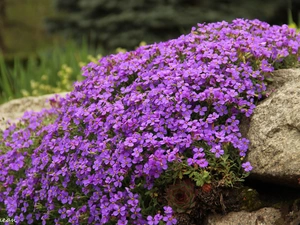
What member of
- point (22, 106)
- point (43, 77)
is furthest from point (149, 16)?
point (22, 106)

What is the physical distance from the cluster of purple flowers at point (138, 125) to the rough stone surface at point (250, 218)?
0.86ft

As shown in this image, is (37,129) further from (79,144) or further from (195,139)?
(195,139)

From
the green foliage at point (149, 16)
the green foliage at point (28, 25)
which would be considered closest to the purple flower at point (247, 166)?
the green foliage at point (149, 16)

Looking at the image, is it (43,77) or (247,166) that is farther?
(43,77)

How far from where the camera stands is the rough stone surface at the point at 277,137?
7.97 feet

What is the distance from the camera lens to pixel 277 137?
8.30ft

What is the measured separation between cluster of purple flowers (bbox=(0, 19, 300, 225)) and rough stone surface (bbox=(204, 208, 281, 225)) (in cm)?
26

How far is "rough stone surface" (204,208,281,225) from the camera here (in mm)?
2461

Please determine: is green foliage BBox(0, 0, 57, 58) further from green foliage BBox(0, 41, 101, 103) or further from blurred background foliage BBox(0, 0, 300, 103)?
green foliage BBox(0, 41, 101, 103)

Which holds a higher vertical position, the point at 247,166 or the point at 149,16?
the point at 247,166

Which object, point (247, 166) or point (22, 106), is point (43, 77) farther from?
point (247, 166)

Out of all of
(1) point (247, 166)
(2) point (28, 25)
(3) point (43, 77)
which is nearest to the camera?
(1) point (247, 166)

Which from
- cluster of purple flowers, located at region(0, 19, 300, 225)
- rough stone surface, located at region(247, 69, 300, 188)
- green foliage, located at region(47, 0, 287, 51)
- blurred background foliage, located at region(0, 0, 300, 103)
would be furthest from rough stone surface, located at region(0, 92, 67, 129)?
green foliage, located at region(47, 0, 287, 51)

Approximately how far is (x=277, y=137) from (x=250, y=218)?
0.46 m
